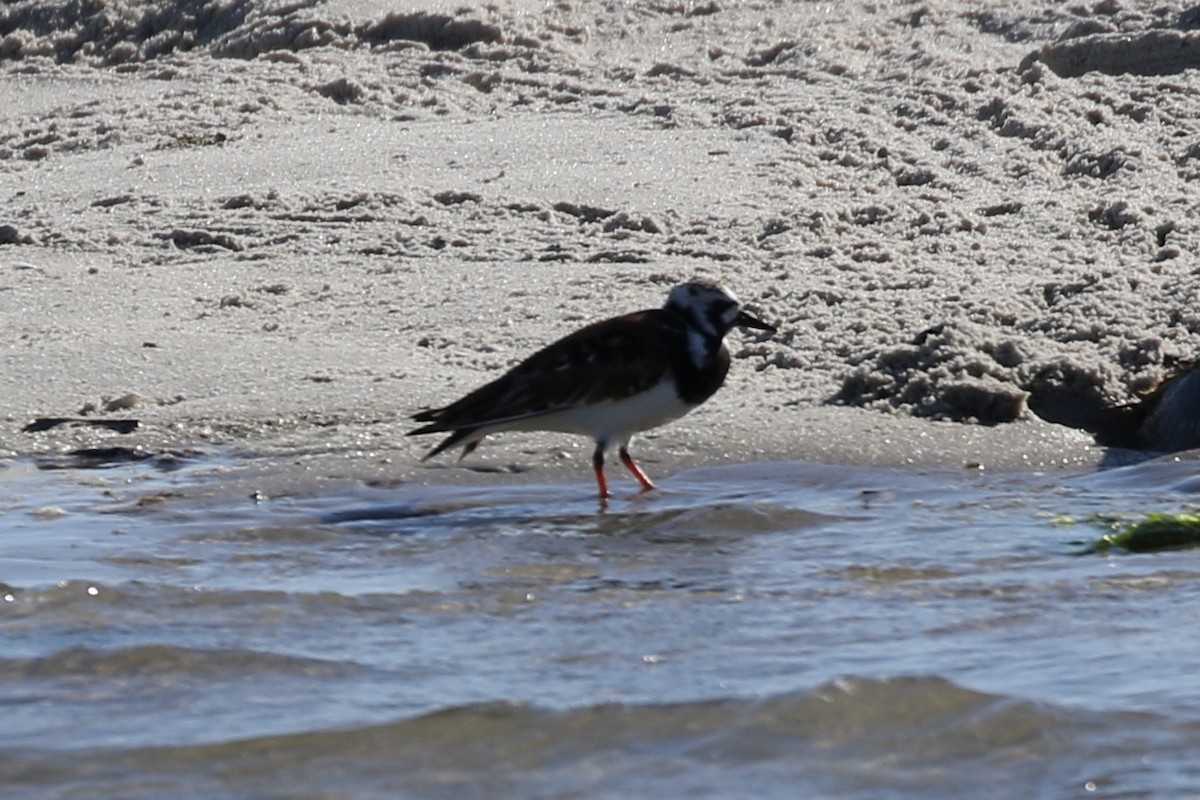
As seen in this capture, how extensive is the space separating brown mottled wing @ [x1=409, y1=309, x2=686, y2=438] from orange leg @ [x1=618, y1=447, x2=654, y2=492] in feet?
0.88

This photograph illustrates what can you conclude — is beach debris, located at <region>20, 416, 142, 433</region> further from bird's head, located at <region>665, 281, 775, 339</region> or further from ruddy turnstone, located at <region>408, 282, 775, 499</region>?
bird's head, located at <region>665, 281, 775, 339</region>

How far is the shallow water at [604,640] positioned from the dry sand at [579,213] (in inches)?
21.7

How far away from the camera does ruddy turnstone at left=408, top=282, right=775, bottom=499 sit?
668cm

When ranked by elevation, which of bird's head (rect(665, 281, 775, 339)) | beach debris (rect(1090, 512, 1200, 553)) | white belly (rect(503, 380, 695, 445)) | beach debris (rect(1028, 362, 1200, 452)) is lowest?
beach debris (rect(1090, 512, 1200, 553))

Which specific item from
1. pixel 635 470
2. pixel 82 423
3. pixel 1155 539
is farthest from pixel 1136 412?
pixel 82 423

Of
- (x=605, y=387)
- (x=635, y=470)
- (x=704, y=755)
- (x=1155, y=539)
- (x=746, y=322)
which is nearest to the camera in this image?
(x=704, y=755)

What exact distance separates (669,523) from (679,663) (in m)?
1.41

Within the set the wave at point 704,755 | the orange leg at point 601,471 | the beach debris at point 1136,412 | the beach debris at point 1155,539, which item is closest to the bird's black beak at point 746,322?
the orange leg at point 601,471

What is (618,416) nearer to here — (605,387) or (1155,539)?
(605,387)

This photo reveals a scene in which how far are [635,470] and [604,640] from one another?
5.42 feet

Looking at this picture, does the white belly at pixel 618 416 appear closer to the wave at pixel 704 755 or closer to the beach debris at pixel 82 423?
the beach debris at pixel 82 423

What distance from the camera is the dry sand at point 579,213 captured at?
7.37 meters

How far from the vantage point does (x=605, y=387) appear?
6.71 meters

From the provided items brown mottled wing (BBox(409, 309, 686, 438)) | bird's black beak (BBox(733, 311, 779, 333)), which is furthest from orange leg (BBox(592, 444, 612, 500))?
bird's black beak (BBox(733, 311, 779, 333))
